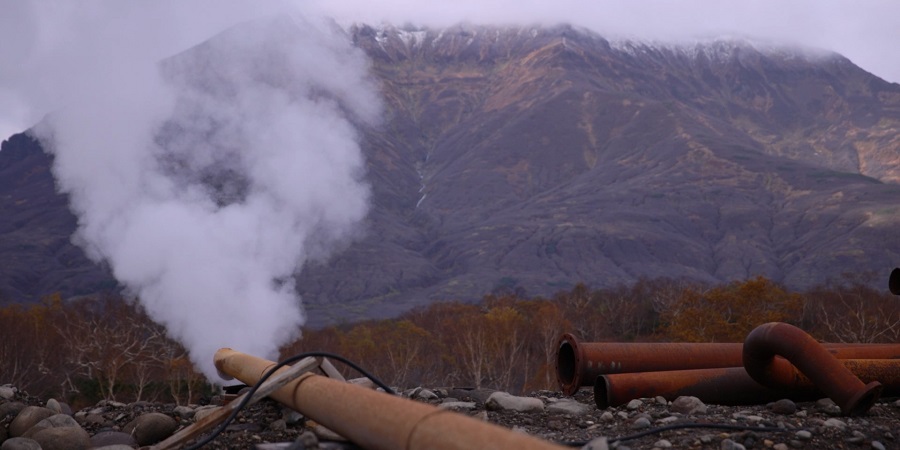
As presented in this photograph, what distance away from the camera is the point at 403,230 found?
154625 mm

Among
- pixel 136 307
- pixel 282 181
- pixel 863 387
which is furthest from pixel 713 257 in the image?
pixel 863 387

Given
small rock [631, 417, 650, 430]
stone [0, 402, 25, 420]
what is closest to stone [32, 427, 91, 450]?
stone [0, 402, 25, 420]

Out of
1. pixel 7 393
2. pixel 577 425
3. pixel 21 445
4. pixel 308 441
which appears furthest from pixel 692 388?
pixel 7 393

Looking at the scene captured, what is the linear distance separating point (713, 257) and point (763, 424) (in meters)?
132

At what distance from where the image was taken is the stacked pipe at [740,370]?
22.8ft

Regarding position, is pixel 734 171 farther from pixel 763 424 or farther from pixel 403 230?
pixel 763 424

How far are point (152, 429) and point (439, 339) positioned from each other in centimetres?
4783

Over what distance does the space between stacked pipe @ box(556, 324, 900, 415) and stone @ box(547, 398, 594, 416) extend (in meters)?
0.18

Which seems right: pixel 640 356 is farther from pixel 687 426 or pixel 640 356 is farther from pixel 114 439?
pixel 114 439

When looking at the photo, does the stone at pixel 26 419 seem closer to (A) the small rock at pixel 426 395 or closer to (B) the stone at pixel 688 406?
(A) the small rock at pixel 426 395

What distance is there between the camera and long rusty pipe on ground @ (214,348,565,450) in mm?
3459

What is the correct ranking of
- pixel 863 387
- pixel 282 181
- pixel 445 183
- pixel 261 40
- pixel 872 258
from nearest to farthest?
pixel 863 387 → pixel 282 181 → pixel 261 40 → pixel 872 258 → pixel 445 183

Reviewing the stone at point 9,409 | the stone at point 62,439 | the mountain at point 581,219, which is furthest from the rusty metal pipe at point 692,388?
the mountain at point 581,219

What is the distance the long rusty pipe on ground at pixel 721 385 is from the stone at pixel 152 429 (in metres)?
4.14
